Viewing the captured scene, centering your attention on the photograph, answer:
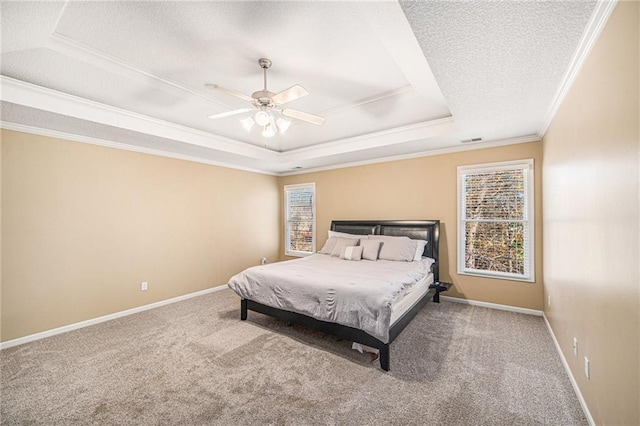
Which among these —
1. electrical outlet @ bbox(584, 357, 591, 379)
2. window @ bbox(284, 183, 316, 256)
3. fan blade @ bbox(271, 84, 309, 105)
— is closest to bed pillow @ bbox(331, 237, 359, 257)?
window @ bbox(284, 183, 316, 256)

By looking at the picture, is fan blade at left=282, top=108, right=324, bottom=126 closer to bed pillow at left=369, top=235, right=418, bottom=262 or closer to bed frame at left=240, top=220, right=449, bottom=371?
bed frame at left=240, top=220, right=449, bottom=371

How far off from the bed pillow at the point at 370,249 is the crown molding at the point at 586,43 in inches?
106

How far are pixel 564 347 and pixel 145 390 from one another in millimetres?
3654

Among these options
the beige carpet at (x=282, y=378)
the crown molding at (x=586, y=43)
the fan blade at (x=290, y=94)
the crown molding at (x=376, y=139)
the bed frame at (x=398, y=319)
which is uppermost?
the crown molding at (x=376, y=139)

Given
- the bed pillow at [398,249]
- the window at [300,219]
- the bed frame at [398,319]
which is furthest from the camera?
the window at [300,219]

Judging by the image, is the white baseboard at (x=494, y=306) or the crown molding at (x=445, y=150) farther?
the crown molding at (x=445, y=150)

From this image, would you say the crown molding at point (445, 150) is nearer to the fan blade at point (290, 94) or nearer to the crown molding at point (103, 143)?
the crown molding at point (103, 143)

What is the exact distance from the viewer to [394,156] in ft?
15.8

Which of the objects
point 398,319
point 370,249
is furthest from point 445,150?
point 398,319

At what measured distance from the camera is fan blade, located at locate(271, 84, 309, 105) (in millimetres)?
2216

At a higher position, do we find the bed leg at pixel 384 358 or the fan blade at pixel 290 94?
the fan blade at pixel 290 94

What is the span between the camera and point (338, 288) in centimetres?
272

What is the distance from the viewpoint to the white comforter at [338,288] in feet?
8.08

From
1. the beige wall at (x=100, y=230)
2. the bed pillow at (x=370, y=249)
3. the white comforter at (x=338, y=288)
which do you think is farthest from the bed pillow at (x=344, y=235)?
the beige wall at (x=100, y=230)
